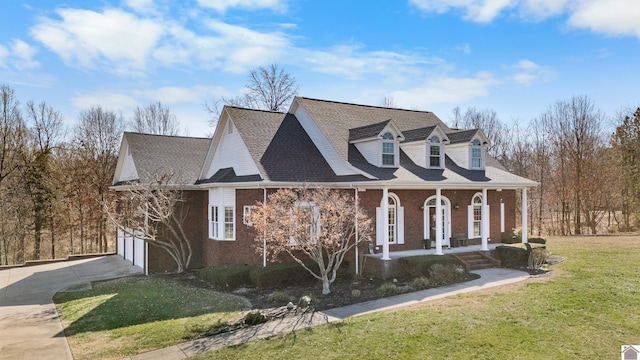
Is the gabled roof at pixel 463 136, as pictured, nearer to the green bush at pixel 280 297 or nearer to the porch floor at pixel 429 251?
the porch floor at pixel 429 251

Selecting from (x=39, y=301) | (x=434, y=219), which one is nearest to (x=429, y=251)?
(x=434, y=219)

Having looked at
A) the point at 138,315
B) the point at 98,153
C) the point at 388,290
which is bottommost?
the point at 138,315

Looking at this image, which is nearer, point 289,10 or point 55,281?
point 289,10

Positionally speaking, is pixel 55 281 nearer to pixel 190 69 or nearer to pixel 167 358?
pixel 190 69

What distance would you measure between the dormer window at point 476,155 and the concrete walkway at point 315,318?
23.2 feet

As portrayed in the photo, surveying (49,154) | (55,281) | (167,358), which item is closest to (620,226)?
(167,358)

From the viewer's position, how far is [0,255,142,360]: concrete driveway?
10.0m

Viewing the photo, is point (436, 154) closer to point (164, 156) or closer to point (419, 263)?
point (419, 263)

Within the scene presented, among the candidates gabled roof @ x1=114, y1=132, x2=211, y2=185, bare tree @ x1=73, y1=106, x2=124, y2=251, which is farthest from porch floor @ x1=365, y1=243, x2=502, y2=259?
bare tree @ x1=73, y1=106, x2=124, y2=251

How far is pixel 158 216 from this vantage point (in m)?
18.9

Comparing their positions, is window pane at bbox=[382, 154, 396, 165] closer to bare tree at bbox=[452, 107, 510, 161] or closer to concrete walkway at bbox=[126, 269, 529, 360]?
concrete walkway at bbox=[126, 269, 529, 360]

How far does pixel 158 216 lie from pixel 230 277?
5682 millimetres

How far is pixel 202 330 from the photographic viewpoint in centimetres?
1045

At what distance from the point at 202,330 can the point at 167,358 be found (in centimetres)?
168
